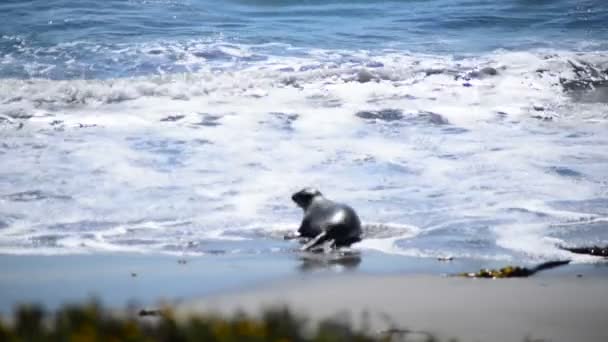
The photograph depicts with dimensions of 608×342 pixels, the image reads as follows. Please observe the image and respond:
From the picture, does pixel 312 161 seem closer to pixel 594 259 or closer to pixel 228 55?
pixel 594 259

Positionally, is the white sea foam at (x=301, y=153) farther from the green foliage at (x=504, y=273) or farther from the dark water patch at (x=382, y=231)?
the green foliage at (x=504, y=273)

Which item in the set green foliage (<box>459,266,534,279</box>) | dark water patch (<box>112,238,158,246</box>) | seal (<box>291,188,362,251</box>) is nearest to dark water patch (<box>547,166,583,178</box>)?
seal (<box>291,188,362,251</box>)

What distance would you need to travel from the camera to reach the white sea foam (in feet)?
25.2

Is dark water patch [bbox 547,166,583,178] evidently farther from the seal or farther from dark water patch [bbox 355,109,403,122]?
dark water patch [bbox 355,109,403,122]

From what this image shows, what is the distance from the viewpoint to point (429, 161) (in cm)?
1018

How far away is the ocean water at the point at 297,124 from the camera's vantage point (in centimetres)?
771

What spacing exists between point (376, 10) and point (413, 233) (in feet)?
54.9

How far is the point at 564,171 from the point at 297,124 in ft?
12.8

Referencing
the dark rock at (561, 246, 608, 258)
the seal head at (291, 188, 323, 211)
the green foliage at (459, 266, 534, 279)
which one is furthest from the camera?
the seal head at (291, 188, 323, 211)

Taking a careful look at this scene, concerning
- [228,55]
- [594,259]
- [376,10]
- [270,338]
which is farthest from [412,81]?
[270,338]

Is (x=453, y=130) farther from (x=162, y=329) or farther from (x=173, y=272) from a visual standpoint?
(x=162, y=329)

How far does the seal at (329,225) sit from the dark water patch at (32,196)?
7.39 feet

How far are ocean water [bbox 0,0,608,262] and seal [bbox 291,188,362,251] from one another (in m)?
0.16

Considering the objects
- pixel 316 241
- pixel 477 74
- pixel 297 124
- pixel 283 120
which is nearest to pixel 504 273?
pixel 316 241
